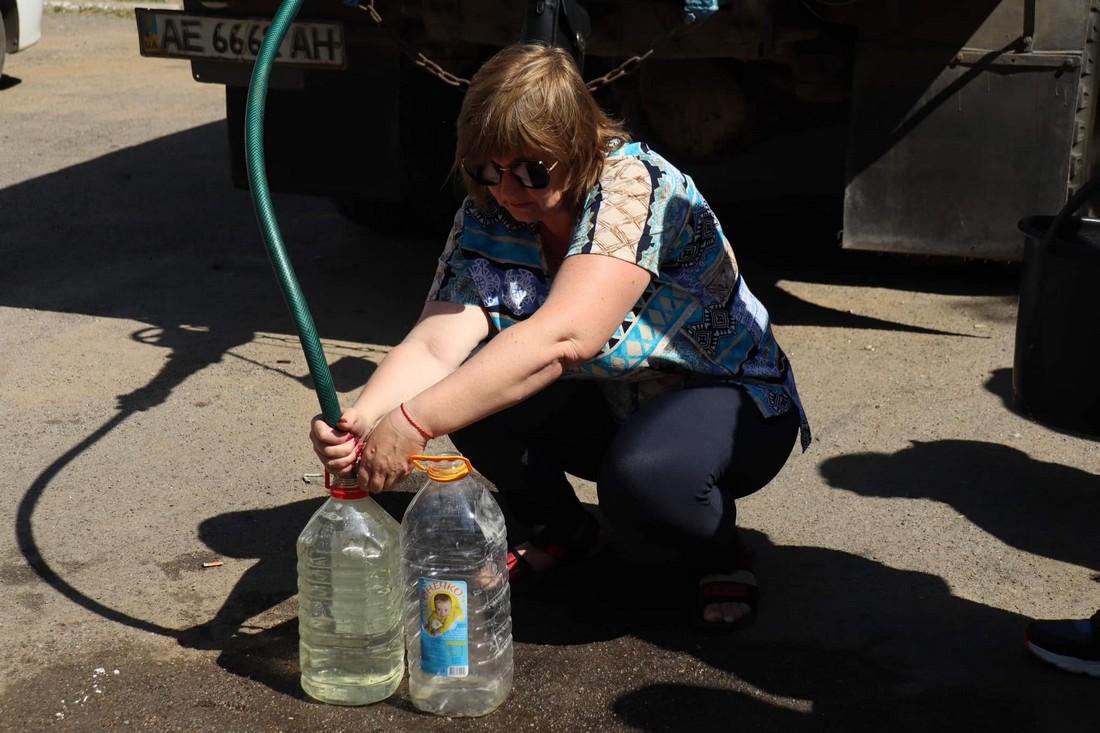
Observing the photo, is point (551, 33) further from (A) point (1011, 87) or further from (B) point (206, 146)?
(B) point (206, 146)

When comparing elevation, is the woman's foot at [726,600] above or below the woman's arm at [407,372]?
below

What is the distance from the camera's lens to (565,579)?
3254 mm

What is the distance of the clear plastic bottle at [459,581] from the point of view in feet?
8.56

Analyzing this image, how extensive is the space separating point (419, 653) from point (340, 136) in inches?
117

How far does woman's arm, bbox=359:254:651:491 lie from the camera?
2.51 m

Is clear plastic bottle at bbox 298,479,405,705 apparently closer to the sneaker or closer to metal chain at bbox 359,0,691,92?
the sneaker

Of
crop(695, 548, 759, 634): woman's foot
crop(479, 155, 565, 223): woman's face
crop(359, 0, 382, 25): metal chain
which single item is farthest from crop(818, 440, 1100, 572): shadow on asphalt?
crop(359, 0, 382, 25): metal chain

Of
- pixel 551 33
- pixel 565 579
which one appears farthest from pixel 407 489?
pixel 551 33

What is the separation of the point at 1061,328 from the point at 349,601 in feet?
4.92

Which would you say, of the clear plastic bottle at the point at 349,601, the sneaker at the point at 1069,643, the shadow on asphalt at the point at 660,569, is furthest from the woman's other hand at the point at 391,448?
the sneaker at the point at 1069,643

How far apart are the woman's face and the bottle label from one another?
765mm

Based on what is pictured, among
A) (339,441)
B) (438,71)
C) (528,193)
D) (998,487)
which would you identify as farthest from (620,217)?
(438,71)

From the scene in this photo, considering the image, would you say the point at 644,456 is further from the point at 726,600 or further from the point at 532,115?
the point at 532,115

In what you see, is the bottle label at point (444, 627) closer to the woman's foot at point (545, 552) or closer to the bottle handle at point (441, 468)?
the bottle handle at point (441, 468)
